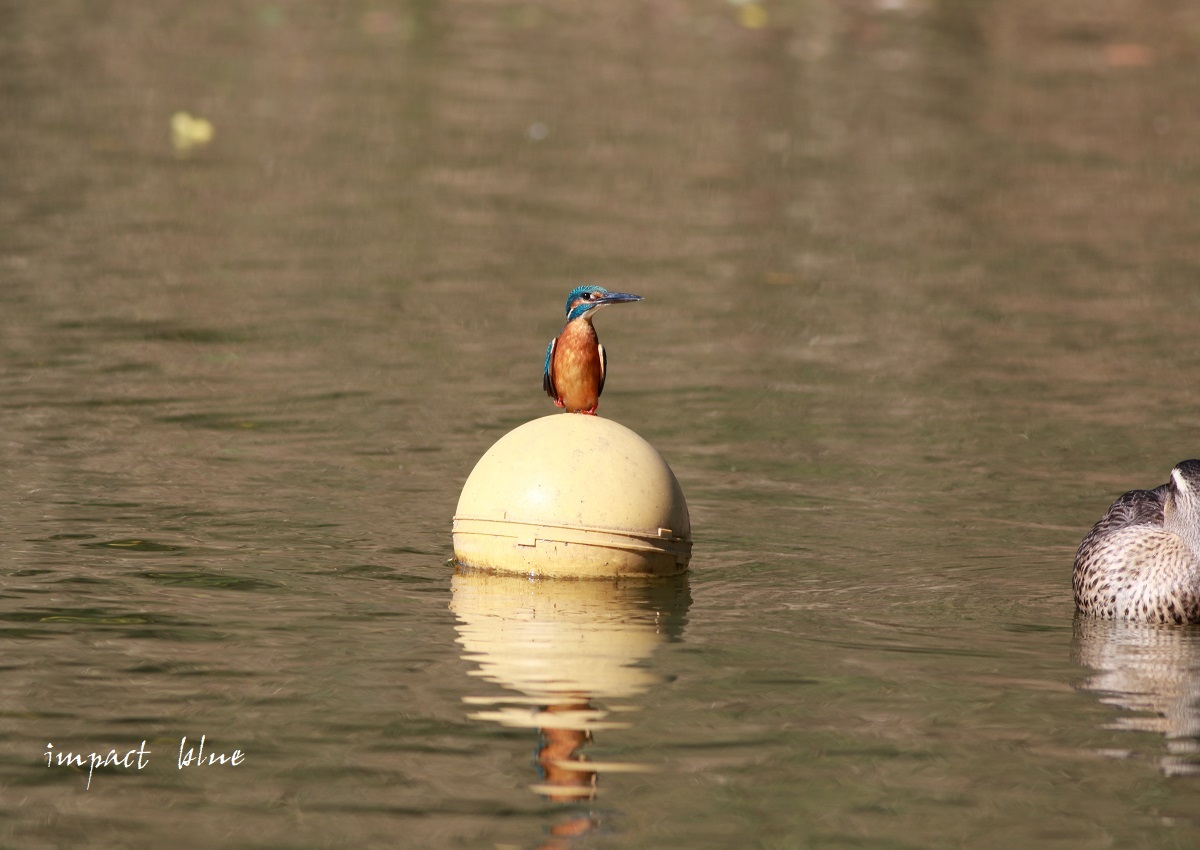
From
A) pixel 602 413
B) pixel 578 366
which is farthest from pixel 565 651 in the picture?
pixel 602 413

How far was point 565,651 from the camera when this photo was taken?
9375 millimetres

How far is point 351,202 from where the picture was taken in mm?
21969

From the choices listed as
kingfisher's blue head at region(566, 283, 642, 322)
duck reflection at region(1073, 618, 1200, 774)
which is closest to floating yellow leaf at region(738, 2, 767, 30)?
kingfisher's blue head at region(566, 283, 642, 322)

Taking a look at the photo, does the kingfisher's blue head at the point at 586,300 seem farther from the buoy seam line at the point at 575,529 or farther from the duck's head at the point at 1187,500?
the duck's head at the point at 1187,500

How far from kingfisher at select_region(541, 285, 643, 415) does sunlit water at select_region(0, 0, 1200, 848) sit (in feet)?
3.66

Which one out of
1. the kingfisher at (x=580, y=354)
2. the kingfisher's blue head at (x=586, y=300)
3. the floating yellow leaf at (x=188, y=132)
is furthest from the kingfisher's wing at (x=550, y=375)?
the floating yellow leaf at (x=188, y=132)

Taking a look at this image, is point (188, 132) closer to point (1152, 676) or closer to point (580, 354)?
point (580, 354)

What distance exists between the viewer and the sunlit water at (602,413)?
785cm

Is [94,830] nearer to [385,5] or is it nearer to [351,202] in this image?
[351,202]

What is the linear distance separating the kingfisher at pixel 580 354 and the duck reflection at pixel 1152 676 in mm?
2822

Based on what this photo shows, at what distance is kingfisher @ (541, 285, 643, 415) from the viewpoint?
35.4 feet

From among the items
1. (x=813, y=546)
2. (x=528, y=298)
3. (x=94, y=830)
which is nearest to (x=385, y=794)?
(x=94, y=830)

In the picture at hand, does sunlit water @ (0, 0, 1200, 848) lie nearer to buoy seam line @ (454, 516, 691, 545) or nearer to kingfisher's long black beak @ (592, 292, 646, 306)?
buoy seam line @ (454, 516, 691, 545)

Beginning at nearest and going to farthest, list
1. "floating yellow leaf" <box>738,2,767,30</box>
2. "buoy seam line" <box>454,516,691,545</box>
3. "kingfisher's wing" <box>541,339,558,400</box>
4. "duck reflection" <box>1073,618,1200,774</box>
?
"duck reflection" <box>1073,618,1200,774</box>
"buoy seam line" <box>454,516,691,545</box>
"kingfisher's wing" <box>541,339,558,400</box>
"floating yellow leaf" <box>738,2,767,30</box>
